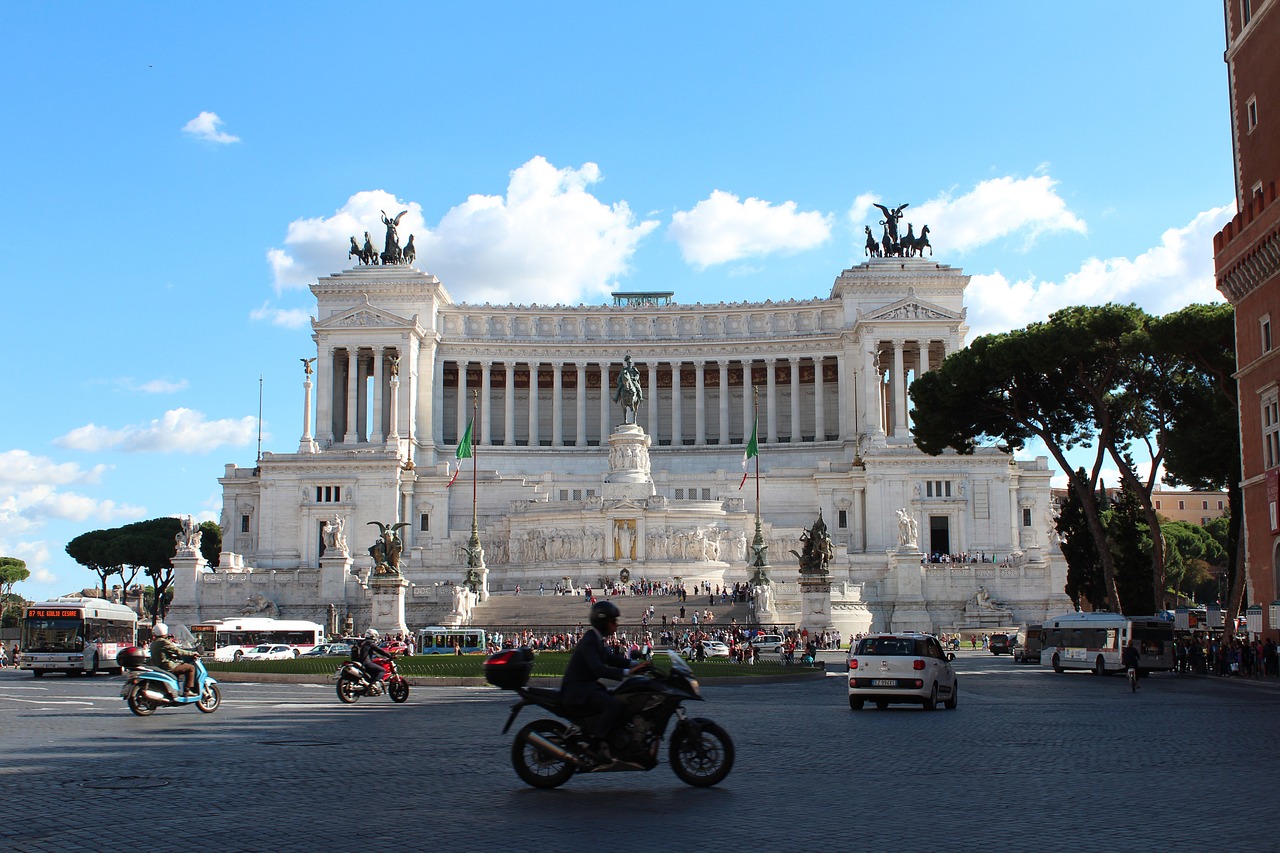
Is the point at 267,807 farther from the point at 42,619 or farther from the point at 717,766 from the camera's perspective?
the point at 42,619

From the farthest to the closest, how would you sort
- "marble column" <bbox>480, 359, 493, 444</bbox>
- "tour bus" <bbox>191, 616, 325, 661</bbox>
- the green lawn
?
"marble column" <bbox>480, 359, 493, 444</bbox> → "tour bus" <bbox>191, 616, 325, 661</bbox> → the green lawn

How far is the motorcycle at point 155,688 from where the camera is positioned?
23.8 meters

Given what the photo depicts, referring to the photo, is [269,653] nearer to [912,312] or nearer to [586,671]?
[586,671]

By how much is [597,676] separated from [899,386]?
86444 millimetres

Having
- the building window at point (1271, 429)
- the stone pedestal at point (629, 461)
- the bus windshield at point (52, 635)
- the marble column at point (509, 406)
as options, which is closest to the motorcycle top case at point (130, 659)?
the bus windshield at point (52, 635)

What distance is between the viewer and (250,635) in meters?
58.8

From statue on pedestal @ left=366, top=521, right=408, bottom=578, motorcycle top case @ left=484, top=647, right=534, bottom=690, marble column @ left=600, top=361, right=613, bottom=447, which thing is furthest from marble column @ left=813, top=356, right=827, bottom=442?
motorcycle top case @ left=484, top=647, right=534, bottom=690

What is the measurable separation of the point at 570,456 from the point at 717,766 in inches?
3630

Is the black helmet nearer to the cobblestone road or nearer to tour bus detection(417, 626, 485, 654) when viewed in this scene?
the cobblestone road

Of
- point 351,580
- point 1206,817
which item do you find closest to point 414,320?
point 351,580

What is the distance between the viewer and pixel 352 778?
47.6 feet

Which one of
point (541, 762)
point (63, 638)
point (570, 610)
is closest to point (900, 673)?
point (541, 762)

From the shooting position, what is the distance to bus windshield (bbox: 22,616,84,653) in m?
43.2

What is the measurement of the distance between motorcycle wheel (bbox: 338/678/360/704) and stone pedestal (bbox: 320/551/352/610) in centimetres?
4418
